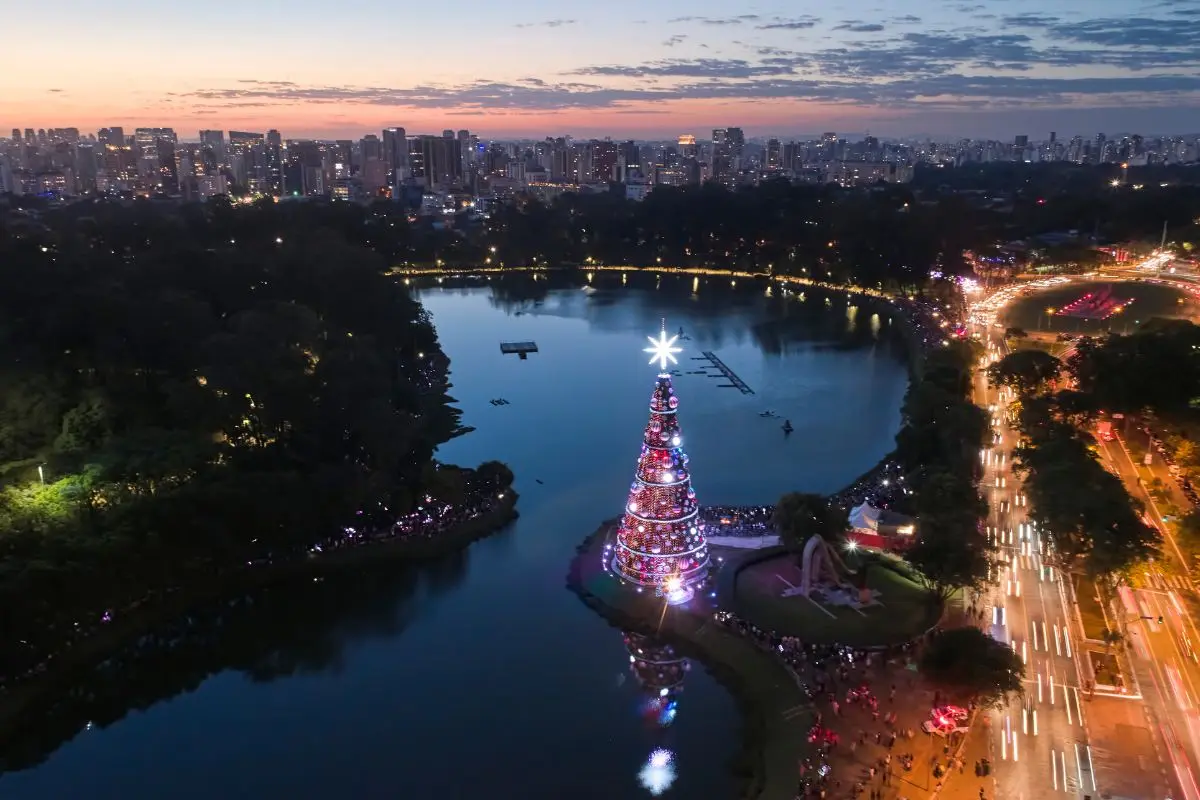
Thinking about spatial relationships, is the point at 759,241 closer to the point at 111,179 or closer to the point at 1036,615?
the point at 1036,615

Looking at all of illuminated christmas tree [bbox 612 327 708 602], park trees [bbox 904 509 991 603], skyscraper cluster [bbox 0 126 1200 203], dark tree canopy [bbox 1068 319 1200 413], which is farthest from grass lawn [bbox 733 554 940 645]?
skyscraper cluster [bbox 0 126 1200 203]

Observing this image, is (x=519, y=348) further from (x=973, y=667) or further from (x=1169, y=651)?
(x=973, y=667)

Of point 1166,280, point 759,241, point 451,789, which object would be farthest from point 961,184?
point 451,789

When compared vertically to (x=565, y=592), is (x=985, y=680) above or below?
above

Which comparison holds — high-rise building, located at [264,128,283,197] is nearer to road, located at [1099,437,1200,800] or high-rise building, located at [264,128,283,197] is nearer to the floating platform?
the floating platform

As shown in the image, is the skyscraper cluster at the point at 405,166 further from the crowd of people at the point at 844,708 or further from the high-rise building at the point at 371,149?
the crowd of people at the point at 844,708

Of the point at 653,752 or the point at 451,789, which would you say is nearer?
the point at 451,789

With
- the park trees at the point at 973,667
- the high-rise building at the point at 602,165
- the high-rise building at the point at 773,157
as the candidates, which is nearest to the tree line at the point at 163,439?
the park trees at the point at 973,667
